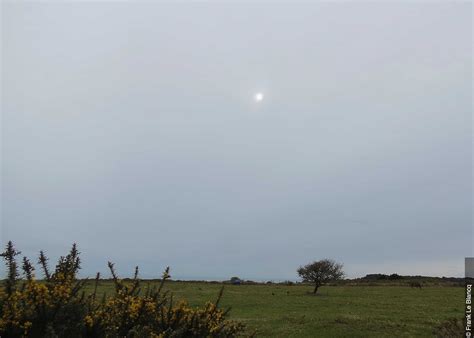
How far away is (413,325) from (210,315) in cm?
2227

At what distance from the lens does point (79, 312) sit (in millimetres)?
4133

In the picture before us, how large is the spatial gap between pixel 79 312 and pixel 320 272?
53.2 meters

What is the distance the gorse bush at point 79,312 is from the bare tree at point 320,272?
51929 millimetres

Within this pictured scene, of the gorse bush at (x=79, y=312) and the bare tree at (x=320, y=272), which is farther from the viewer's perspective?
the bare tree at (x=320, y=272)

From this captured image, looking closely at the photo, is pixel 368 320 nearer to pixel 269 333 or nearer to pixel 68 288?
pixel 269 333

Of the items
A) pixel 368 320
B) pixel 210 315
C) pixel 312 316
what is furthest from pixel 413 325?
pixel 210 315

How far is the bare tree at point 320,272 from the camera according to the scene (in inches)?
2149

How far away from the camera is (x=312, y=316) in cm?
2756

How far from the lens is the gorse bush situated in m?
3.76

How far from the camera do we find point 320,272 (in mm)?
54594

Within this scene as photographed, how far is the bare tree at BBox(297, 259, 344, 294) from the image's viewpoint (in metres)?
54.6

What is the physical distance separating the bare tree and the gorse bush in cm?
5193

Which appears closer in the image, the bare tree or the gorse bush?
the gorse bush

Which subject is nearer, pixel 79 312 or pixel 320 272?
pixel 79 312
